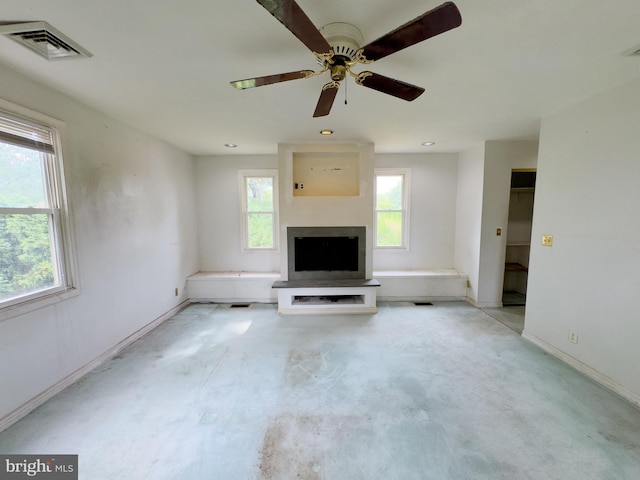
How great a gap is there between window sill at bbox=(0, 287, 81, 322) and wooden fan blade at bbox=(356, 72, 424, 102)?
109 inches

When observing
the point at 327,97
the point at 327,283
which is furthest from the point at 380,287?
the point at 327,97

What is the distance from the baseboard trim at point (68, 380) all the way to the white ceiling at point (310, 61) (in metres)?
2.36

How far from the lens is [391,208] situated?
450cm

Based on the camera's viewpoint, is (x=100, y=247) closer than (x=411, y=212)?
Yes

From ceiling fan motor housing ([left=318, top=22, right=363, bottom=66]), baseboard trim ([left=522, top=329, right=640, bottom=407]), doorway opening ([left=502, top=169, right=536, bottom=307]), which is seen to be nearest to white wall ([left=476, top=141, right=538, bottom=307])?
doorway opening ([left=502, top=169, right=536, bottom=307])

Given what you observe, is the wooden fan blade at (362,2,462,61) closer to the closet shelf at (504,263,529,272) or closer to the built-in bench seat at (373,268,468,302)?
the built-in bench seat at (373,268,468,302)

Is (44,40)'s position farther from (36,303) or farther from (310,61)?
(36,303)

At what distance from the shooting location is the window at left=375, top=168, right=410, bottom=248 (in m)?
4.47

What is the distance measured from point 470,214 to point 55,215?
4928mm

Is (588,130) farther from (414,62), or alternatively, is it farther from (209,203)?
(209,203)

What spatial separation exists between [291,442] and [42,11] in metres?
2.68

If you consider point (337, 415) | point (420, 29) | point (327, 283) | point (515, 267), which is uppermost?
point (420, 29)

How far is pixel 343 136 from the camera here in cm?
337

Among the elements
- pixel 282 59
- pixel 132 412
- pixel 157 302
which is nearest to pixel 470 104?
pixel 282 59
